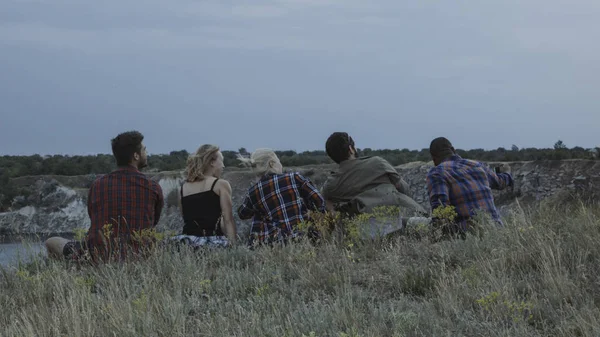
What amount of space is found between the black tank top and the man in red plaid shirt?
24.4 inches

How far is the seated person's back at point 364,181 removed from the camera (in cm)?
797

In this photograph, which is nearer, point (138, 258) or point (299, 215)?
point (138, 258)

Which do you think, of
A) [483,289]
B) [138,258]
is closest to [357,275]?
[483,289]

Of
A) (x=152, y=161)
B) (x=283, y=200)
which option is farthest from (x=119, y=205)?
(x=152, y=161)

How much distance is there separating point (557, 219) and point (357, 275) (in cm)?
277

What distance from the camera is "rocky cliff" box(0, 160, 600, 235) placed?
20.7 m

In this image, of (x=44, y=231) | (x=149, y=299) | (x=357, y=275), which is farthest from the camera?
(x=44, y=231)

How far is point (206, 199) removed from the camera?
779 cm

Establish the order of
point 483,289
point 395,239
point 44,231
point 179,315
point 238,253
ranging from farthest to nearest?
point 44,231, point 395,239, point 238,253, point 483,289, point 179,315

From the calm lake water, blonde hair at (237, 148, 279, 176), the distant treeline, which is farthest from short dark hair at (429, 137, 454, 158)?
the distant treeline

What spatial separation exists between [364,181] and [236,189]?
2653 cm

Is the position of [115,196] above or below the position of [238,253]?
above

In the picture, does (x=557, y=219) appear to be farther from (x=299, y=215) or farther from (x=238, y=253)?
(x=238, y=253)

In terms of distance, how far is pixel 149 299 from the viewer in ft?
16.9
